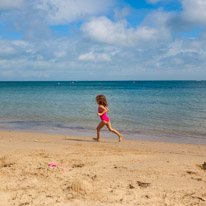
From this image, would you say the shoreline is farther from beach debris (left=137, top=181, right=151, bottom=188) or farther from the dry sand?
beach debris (left=137, top=181, right=151, bottom=188)

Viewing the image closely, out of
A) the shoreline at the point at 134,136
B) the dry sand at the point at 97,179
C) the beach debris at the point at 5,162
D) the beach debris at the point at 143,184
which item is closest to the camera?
the dry sand at the point at 97,179

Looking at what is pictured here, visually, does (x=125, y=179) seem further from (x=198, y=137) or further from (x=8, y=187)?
(x=198, y=137)

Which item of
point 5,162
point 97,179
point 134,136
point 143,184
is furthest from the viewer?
point 134,136

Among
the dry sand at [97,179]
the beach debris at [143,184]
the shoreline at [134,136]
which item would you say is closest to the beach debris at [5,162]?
the dry sand at [97,179]

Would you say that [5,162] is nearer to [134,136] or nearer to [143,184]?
[143,184]

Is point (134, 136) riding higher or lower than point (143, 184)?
lower

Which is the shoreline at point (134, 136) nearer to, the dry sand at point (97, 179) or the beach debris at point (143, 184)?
the dry sand at point (97, 179)

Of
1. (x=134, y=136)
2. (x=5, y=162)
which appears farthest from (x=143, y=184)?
(x=134, y=136)

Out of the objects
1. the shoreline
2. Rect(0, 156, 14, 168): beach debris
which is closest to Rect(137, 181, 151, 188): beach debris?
Rect(0, 156, 14, 168): beach debris

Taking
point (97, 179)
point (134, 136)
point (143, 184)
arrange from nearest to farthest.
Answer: point (143, 184), point (97, 179), point (134, 136)

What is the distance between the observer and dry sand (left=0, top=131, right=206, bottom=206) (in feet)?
11.8

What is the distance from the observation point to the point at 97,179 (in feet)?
14.5

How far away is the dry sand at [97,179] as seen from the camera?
3609 millimetres

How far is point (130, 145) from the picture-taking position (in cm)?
834
